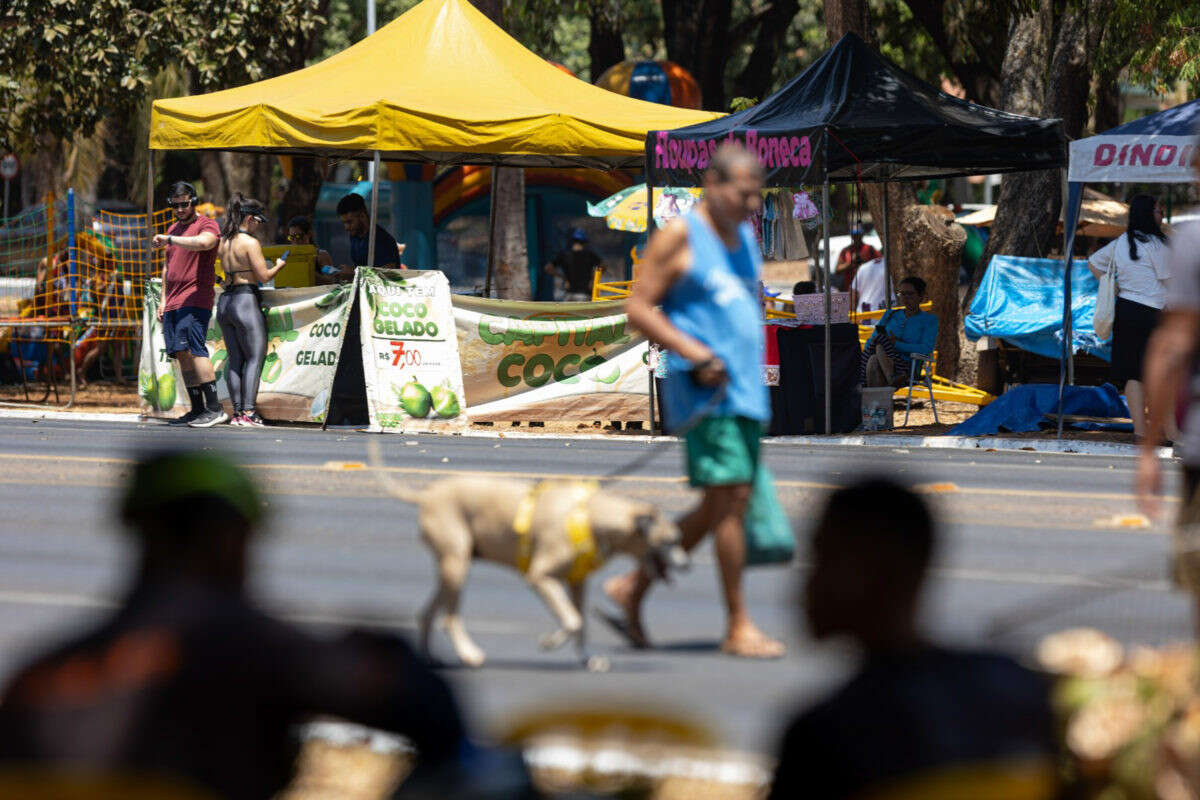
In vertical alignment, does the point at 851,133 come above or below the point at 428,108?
below

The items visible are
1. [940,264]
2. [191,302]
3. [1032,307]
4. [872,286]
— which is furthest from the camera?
[872,286]

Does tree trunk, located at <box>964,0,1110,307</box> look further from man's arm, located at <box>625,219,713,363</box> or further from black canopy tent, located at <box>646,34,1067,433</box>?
man's arm, located at <box>625,219,713,363</box>

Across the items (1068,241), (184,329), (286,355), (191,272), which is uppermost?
(1068,241)

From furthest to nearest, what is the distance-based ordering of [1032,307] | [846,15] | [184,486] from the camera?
[846,15] → [1032,307] → [184,486]

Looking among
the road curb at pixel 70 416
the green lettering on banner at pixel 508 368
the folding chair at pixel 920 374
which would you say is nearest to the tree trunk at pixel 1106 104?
the folding chair at pixel 920 374

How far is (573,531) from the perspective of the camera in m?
5.32

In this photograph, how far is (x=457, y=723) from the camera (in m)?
3.01

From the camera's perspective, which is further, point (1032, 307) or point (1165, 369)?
point (1032, 307)

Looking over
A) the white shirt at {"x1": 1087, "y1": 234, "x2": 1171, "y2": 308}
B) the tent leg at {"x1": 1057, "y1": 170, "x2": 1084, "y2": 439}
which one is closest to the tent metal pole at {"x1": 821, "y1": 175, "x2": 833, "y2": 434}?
the tent leg at {"x1": 1057, "y1": 170, "x2": 1084, "y2": 439}

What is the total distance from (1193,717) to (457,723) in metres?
1.66

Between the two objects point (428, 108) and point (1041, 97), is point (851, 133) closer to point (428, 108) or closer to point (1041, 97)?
point (428, 108)

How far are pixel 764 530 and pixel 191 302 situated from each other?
966 cm

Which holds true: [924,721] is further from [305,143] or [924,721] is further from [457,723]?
[305,143]

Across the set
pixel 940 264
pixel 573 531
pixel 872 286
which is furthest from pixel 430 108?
pixel 573 531
